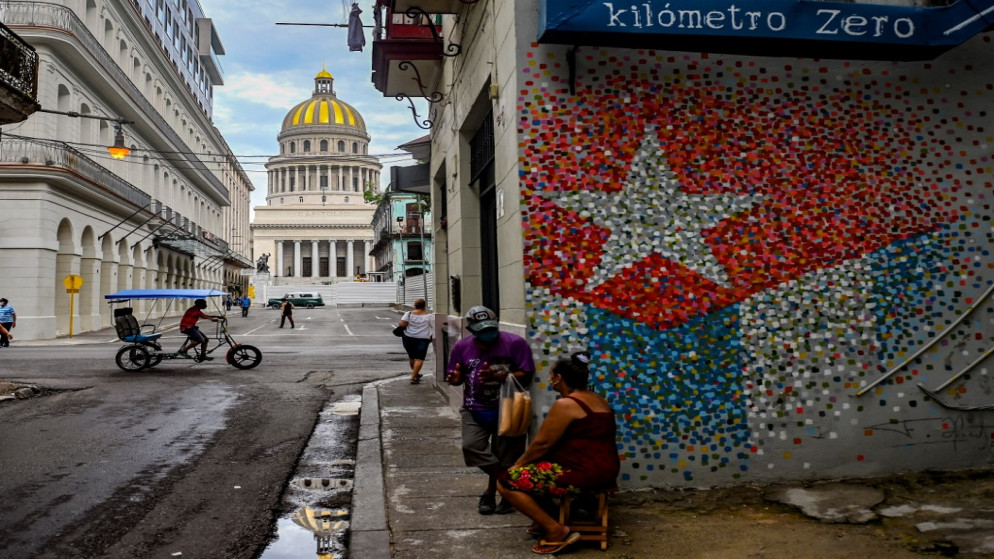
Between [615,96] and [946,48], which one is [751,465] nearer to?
[615,96]

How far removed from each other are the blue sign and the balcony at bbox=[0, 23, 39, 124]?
10972mm

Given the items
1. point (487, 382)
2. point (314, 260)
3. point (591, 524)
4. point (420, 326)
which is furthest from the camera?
point (314, 260)

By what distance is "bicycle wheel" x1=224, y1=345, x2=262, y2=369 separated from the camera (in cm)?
1727

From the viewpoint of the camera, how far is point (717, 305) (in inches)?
256

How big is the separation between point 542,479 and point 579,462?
254 mm

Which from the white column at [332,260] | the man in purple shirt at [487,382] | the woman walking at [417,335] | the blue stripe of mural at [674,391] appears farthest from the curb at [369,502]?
the white column at [332,260]

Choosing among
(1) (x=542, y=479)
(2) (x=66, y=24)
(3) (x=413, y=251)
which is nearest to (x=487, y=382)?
(1) (x=542, y=479)

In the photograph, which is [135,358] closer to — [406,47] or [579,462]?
[406,47]

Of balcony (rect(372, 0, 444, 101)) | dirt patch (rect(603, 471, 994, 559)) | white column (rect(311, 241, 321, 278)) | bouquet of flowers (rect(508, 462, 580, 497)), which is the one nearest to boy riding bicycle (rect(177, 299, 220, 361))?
balcony (rect(372, 0, 444, 101))

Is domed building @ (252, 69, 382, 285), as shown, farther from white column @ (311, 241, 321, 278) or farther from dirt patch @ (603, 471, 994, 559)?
dirt patch @ (603, 471, 994, 559)

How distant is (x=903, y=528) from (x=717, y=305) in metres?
2.11

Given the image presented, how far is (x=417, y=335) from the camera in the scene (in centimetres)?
1406

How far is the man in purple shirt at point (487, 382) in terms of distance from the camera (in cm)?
559

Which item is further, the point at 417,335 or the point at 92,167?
the point at 92,167
